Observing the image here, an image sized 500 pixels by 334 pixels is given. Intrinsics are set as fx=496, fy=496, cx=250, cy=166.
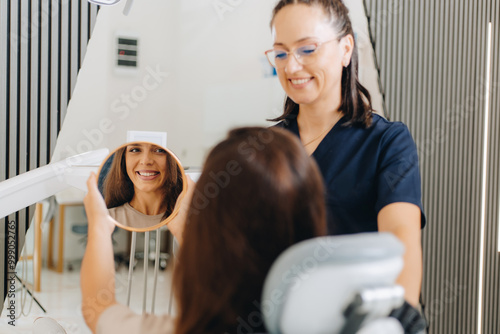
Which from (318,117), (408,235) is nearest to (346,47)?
(318,117)

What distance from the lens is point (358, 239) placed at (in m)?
0.70

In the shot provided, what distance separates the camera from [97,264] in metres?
1.02

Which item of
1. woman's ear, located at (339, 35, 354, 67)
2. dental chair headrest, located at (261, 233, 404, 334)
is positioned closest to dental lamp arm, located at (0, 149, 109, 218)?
woman's ear, located at (339, 35, 354, 67)

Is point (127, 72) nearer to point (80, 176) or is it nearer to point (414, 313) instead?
point (80, 176)

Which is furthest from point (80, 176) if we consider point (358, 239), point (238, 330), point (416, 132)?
point (416, 132)

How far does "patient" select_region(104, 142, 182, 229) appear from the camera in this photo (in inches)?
50.9

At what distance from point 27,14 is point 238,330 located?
1.59 meters

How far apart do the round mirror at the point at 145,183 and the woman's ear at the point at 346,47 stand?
53cm

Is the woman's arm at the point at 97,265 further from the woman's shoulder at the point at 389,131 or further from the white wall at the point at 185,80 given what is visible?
the white wall at the point at 185,80

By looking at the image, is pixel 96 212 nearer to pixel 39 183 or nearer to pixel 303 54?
pixel 39 183

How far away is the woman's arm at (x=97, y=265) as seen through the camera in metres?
0.94

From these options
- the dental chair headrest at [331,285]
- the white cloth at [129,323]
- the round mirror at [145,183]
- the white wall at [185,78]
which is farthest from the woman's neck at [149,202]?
the white wall at [185,78]

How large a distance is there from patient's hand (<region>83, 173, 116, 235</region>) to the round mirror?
81mm

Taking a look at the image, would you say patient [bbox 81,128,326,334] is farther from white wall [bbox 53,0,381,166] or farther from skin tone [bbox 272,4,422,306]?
white wall [bbox 53,0,381,166]
